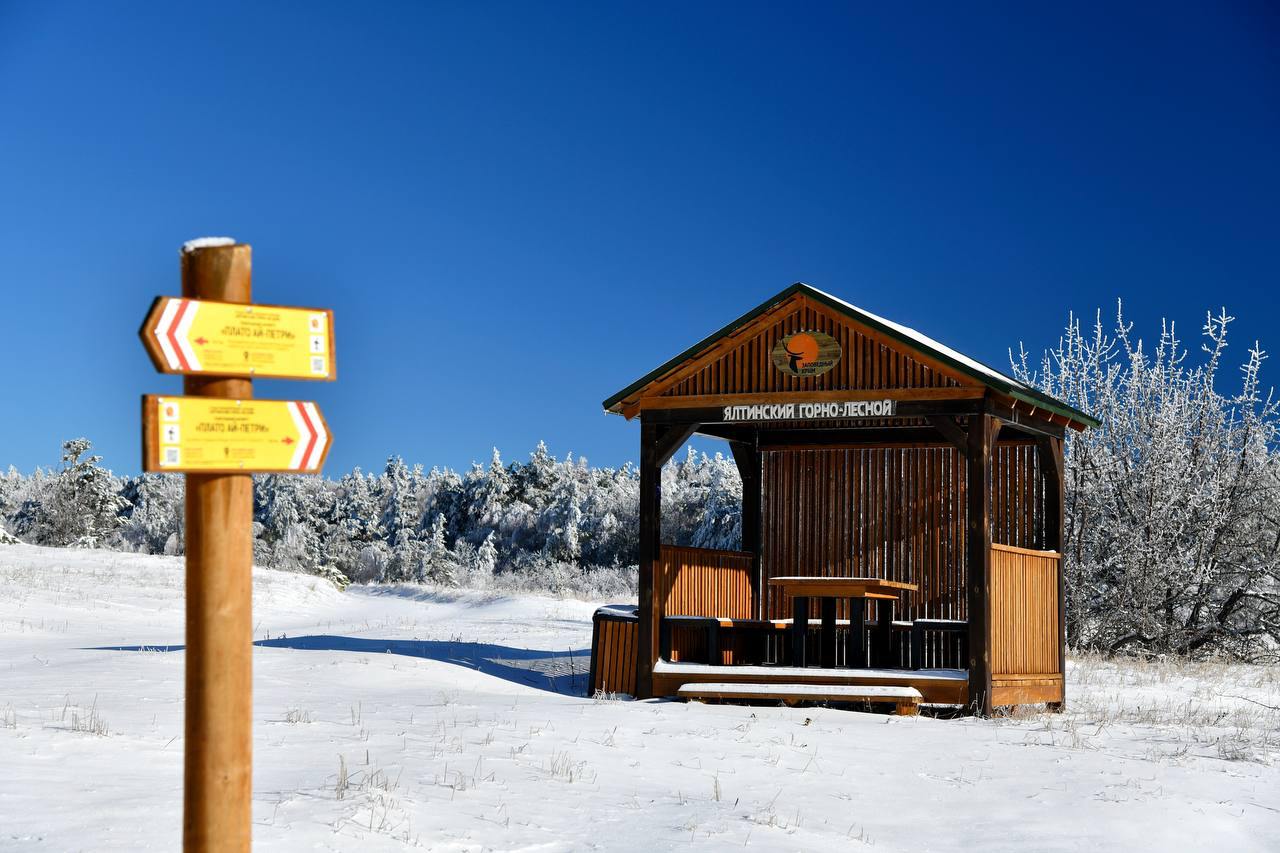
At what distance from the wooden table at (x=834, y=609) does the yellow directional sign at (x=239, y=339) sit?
31.2 feet

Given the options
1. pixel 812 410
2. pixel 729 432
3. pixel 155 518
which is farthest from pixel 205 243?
pixel 155 518

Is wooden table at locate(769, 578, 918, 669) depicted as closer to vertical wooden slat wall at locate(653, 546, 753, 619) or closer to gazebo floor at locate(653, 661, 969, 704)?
gazebo floor at locate(653, 661, 969, 704)

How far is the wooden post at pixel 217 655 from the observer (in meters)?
4.88

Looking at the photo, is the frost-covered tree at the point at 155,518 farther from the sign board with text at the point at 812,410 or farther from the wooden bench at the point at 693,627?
the sign board with text at the point at 812,410

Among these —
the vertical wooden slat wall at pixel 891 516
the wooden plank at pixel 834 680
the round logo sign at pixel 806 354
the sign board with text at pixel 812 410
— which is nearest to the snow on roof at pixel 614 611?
the wooden plank at pixel 834 680

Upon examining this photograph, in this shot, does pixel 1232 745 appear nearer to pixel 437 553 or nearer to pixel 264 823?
pixel 264 823

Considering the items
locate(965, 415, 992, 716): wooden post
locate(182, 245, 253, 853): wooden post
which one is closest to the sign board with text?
locate(965, 415, 992, 716): wooden post

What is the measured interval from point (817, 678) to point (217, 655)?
32.3 feet

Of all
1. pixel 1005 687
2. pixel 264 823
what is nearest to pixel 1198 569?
pixel 1005 687

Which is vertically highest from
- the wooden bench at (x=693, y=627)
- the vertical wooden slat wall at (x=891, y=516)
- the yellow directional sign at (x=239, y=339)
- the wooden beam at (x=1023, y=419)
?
the wooden beam at (x=1023, y=419)

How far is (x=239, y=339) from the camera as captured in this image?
4.97 meters

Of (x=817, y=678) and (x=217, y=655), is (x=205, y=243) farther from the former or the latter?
(x=817, y=678)

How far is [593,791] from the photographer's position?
8500 mm

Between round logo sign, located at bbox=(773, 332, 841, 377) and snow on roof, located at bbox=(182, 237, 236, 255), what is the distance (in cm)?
982
